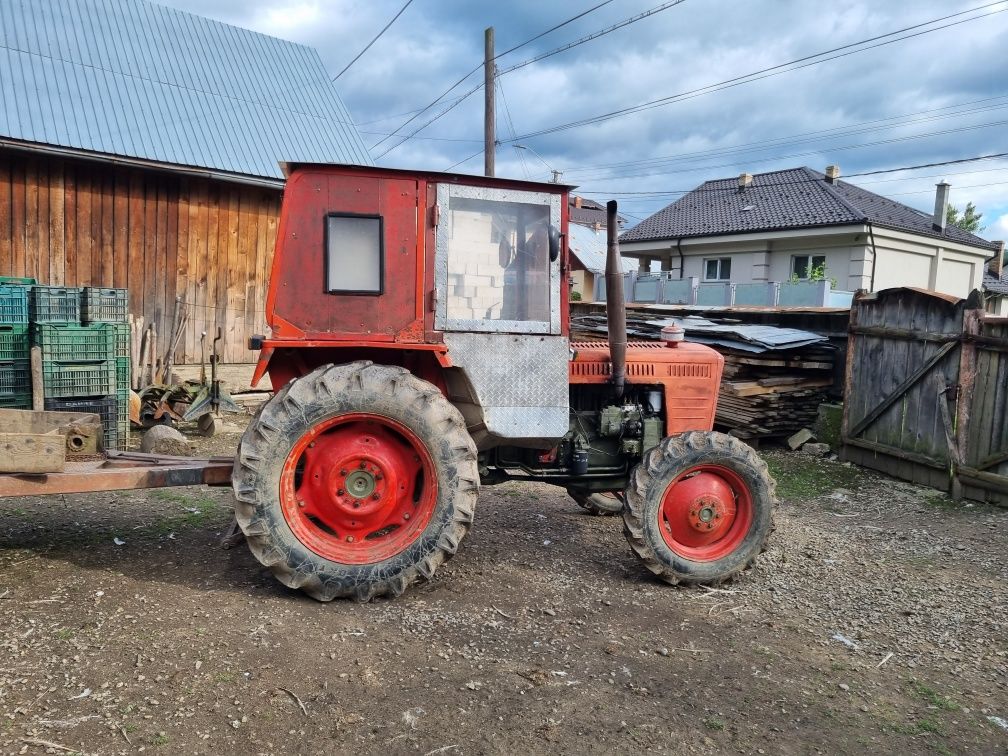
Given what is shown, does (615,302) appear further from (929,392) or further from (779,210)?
(779,210)

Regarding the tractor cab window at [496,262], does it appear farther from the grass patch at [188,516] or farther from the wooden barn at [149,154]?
the wooden barn at [149,154]

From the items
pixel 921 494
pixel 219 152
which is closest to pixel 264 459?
pixel 921 494

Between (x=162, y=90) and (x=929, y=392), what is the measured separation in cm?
1167

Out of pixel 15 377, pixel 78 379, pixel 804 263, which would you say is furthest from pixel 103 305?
pixel 804 263

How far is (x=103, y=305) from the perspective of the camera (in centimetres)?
816

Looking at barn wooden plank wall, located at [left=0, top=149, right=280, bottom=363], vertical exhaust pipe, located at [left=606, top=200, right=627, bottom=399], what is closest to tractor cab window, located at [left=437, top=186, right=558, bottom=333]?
vertical exhaust pipe, located at [left=606, top=200, right=627, bottom=399]

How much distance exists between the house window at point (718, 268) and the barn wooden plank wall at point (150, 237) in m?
18.4

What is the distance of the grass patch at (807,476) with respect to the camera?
797 cm

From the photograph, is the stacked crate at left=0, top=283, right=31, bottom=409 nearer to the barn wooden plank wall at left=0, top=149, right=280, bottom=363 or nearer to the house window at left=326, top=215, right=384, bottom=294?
the barn wooden plank wall at left=0, top=149, right=280, bottom=363

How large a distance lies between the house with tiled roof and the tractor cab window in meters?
18.6

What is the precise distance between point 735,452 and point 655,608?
3.78 ft

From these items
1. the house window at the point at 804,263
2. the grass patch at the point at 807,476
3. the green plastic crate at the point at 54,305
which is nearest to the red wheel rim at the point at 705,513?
the grass patch at the point at 807,476

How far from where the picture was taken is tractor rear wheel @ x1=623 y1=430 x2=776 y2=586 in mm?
4719

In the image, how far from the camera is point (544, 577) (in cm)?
489
